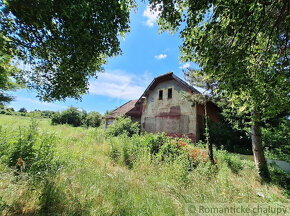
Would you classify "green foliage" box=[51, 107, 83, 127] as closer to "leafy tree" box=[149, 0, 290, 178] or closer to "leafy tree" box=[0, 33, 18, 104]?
"leafy tree" box=[0, 33, 18, 104]

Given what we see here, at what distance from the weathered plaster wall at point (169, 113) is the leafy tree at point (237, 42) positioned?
7.34 m

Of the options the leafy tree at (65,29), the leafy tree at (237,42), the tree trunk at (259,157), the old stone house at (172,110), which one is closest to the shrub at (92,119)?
the old stone house at (172,110)

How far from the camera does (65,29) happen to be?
2.31 metres

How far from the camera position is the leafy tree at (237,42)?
2.44 meters

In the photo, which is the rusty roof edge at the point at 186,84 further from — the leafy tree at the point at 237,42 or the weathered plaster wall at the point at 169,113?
the leafy tree at the point at 237,42

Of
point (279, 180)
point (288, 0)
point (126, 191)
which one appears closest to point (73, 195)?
point (126, 191)

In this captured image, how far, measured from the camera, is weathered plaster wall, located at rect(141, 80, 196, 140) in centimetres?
1091

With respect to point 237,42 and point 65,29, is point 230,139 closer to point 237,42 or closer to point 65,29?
point 237,42

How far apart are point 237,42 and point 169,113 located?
9777 millimetres

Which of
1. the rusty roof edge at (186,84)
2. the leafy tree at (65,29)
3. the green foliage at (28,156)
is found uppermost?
the rusty roof edge at (186,84)

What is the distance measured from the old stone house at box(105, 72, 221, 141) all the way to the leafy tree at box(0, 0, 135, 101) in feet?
29.0

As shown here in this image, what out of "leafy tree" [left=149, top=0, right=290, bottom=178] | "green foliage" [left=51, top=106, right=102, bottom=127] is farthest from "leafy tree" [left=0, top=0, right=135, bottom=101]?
"green foliage" [left=51, top=106, right=102, bottom=127]

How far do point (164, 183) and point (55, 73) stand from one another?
417 cm

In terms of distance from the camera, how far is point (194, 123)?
1049 cm
